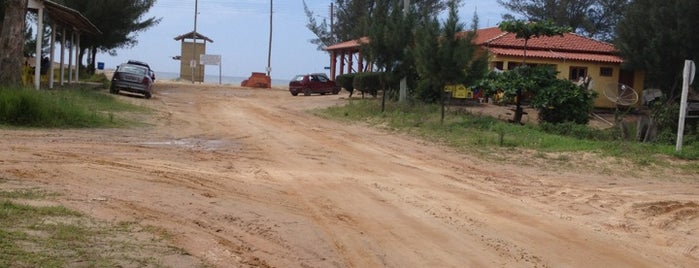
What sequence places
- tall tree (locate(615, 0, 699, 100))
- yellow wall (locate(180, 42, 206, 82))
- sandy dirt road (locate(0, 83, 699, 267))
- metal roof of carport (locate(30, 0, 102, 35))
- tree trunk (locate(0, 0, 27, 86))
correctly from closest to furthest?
sandy dirt road (locate(0, 83, 699, 267)) < tree trunk (locate(0, 0, 27, 86)) < metal roof of carport (locate(30, 0, 102, 35)) < tall tree (locate(615, 0, 699, 100)) < yellow wall (locate(180, 42, 206, 82))

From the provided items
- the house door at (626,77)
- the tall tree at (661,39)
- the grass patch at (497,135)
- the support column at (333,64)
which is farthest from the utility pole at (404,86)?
the support column at (333,64)

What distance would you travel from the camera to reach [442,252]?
6.95 m

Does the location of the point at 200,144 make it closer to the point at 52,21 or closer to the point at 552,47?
the point at 52,21

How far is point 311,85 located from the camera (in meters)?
41.8

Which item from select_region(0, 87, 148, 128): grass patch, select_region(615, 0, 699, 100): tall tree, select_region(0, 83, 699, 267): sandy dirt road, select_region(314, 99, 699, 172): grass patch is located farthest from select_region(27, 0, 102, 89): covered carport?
select_region(615, 0, 699, 100): tall tree

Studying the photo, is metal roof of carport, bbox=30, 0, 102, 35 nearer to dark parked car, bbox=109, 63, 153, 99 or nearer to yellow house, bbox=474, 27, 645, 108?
dark parked car, bbox=109, 63, 153, 99

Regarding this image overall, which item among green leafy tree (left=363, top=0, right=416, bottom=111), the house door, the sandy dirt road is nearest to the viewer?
the sandy dirt road

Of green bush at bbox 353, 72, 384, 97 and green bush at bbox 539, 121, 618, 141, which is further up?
green bush at bbox 353, 72, 384, 97

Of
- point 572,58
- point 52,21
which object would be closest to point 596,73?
point 572,58

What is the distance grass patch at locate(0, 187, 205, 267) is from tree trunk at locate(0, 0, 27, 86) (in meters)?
13.9

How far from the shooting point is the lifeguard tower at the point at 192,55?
5438 centimetres

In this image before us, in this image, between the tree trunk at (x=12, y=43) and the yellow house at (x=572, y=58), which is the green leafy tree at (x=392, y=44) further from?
the tree trunk at (x=12, y=43)

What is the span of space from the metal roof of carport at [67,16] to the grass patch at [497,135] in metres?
9.55

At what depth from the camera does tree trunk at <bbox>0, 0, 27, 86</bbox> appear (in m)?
19.6
